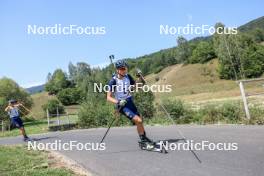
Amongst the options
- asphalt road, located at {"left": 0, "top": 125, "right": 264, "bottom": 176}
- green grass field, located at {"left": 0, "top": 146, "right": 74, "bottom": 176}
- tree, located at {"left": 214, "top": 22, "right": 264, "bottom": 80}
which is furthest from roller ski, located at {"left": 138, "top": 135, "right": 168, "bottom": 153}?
tree, located at {"left": 214, "top": 22, "right": 264, "bottom": 80}

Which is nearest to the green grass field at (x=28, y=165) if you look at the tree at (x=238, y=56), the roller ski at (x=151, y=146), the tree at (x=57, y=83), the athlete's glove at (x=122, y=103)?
the athlete's glove at (x=122, y=103)

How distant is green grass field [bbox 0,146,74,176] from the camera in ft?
28.9

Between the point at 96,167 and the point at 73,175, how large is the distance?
36.0 inches

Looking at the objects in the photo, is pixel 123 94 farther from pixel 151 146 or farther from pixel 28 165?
pixel 28 165

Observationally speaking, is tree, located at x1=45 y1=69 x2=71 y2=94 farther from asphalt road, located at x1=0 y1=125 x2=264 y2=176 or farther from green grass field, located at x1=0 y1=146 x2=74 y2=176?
asphalt road, located at x1=0 y1=125 x2=264 y2=176

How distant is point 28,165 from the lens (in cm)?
998

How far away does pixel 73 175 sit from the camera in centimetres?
832

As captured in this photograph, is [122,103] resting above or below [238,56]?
below

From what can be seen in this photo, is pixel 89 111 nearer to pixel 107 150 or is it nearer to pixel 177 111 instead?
pixel 177 111

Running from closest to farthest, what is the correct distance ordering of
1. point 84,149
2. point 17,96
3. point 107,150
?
Result: point 107,150 < point 84,149 < point 17,96

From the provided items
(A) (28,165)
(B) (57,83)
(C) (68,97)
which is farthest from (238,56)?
(A) (28,165)

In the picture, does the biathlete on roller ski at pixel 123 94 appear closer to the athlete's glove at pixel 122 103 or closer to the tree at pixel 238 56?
the athlete's glove at pixel 122 103

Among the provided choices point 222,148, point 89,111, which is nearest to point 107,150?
point 222,148

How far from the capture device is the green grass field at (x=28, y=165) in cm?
879
